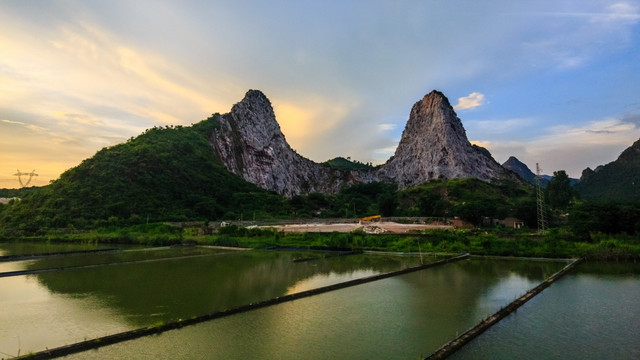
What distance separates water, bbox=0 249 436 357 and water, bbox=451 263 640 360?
6.39 meters

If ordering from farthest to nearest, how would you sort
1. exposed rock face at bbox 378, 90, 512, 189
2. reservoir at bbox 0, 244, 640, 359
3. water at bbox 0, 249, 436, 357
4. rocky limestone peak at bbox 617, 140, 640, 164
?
exposed rock face at bbox 378, 90, 512, 189
rocky limestone peak at bbox 617, 140, 640, 164
water at bbox 0, 249, 436, 357
reservoir at bbox 0, 244, 640, 359

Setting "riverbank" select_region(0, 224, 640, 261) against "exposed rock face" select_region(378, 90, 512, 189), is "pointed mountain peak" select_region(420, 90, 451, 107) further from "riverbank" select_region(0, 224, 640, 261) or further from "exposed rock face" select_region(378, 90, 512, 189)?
"riverbank" select_region(0, 224, 640, 261)

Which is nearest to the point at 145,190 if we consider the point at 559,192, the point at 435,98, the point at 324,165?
the point at 559,192

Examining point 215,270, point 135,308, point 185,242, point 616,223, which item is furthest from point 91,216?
point 616,223

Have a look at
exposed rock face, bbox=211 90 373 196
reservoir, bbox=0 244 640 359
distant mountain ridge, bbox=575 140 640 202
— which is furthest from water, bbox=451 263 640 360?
distant mountain ridge, bbox=575 140 640 202

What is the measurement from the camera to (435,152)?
3760 inches

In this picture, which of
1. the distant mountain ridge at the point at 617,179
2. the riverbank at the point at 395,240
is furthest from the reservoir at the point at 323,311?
the distant mountain ridge at the point at 617,179

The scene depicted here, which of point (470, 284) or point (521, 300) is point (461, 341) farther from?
point (470, 284)

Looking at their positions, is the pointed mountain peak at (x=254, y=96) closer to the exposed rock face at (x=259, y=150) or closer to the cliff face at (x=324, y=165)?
the exposed rock face at (x=259, y=150)

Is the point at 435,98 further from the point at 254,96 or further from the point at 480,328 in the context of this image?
the point at 480,328

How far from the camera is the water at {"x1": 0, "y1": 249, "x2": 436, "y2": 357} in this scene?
8.30 m

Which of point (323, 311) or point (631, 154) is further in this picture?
point (631, 154)

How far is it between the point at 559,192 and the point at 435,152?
3877 cm

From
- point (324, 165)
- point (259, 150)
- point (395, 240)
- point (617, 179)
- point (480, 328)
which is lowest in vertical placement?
point (480, 328)
